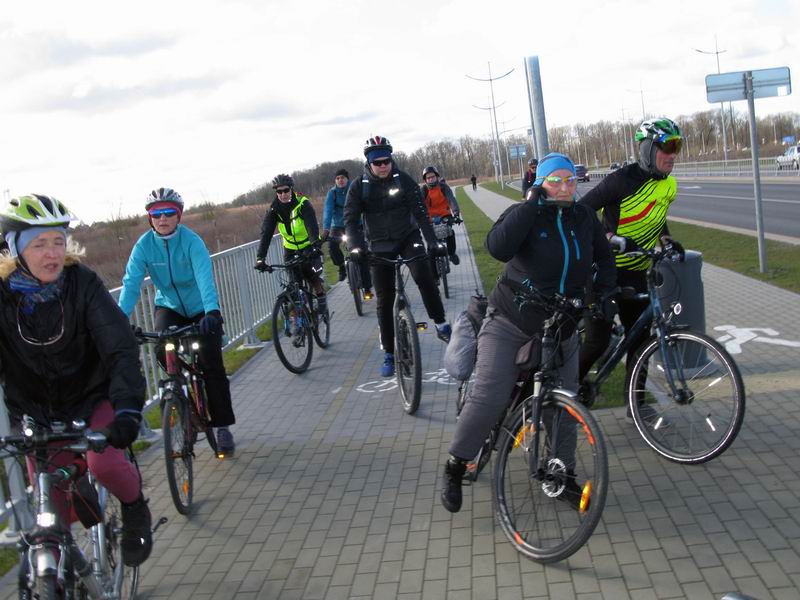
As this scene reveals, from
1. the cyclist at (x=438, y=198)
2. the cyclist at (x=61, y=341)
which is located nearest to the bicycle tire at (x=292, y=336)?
the cyclist at (x=61, y=341)

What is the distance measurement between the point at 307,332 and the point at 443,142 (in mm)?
137457

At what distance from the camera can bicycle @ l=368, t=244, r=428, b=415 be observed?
6.88m

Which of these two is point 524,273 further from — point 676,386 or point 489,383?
point 676,386

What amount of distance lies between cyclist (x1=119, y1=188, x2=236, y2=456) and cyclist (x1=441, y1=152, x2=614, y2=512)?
1925 mm

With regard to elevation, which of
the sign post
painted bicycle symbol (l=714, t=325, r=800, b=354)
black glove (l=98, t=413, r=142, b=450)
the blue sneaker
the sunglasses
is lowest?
painted bicycle symbol (l=714, t=325, r=800, b=354)

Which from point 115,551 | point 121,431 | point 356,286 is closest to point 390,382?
point 356,286

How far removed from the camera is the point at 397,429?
666 centimetres

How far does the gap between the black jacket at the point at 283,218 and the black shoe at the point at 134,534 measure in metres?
6.04

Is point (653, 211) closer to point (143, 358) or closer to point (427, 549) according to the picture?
point (427, 549)

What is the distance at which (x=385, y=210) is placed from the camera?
7.55m

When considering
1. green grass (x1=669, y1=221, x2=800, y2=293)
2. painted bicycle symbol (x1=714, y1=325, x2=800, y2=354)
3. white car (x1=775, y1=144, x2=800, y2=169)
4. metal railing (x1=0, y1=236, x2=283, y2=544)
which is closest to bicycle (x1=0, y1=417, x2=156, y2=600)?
metal railing (x1=0, y1=236, x2=283, y2=544)

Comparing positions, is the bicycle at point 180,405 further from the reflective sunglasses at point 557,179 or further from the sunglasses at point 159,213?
the reflective sunglasses at point 557,179

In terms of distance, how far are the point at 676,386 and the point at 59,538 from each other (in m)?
3.52

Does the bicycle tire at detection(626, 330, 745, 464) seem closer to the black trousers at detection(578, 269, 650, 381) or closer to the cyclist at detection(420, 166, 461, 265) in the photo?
the black trousers at detection(578, 269, 650, 381)
